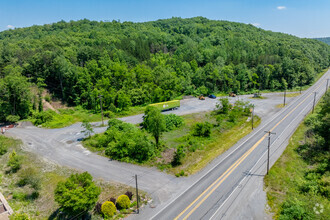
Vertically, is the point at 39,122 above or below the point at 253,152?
above

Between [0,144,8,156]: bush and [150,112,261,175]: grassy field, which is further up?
[0,144,8,156]: bush

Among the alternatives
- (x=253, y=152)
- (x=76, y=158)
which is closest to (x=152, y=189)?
(x=76, y=158)

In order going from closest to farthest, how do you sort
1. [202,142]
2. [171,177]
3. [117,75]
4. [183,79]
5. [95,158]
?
[171,177] → [95,158] → [202,142] → [117,75] → [183,79]

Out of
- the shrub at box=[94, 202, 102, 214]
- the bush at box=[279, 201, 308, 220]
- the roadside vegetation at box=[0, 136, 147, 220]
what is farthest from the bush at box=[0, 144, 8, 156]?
the bush at box=[279, 201, 308, 220]

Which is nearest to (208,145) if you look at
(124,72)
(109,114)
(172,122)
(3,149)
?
(172,122)

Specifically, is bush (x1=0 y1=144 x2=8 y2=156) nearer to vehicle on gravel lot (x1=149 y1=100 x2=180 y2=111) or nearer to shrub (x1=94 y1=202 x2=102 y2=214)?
shrub (x1=94 y1=202 x2=102 y2=214)

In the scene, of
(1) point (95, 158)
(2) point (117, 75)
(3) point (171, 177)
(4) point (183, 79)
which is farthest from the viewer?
(4) point (183, 79)

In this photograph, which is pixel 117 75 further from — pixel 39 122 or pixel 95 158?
pixel 95 158
